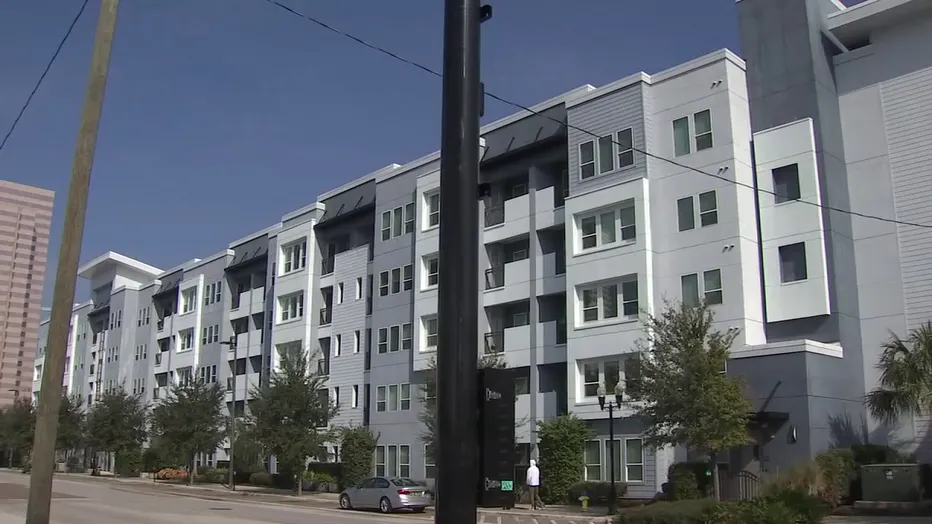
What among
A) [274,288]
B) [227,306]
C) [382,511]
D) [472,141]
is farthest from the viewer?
[227,306]

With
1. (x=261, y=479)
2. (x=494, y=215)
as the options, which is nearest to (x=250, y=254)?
(x=261, y=479)

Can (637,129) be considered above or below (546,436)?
above

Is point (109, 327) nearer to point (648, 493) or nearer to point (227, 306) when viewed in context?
point (227, 306)

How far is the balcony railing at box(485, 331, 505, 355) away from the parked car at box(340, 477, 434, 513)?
9.39 m

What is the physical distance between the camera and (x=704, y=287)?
35875 millimetres

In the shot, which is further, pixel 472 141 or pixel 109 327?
pixel 109 327

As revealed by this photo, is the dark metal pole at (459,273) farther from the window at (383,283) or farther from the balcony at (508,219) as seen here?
the window at (383,283)

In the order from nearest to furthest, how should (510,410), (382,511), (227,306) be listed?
(510,410) < (382,511) < (227,306)

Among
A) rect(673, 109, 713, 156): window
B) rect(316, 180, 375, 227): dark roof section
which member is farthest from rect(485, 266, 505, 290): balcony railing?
rect(316, 180, 375, 227): dark roof section

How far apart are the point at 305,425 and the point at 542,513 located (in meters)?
18.5

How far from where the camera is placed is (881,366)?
31.3 metres

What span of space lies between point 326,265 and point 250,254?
1263 centimetres

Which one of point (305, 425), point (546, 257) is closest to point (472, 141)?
point (546, 257)

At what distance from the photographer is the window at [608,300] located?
37.3m
